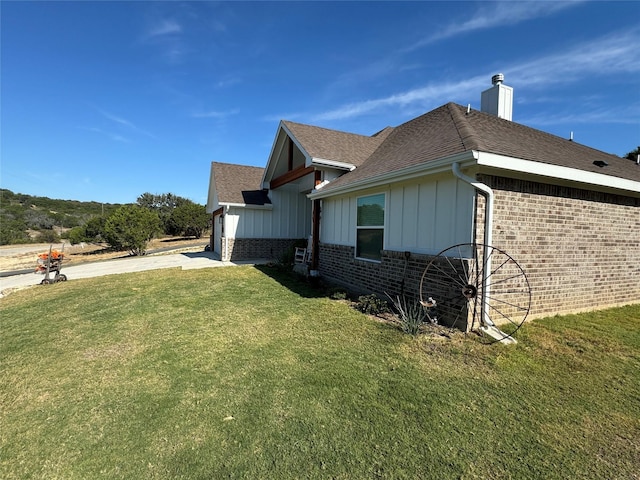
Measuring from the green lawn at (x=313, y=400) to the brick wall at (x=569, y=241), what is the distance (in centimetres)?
69

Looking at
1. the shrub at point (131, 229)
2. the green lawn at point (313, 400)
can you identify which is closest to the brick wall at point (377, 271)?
the green lawn at point (313, 400)

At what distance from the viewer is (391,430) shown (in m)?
2.73

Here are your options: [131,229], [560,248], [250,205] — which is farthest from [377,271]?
[131,229]

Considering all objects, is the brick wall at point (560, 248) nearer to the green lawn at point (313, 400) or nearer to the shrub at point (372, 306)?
the shrub at point (372, 306)

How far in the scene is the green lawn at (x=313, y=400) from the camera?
239 cm

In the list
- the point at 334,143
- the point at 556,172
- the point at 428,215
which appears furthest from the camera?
the point at 334,143

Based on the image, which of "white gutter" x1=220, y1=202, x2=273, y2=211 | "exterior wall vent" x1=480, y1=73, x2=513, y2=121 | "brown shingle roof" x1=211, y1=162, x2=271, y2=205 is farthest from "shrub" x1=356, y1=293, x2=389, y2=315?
"brown shingle roof" x1=211, y1=162, x2=271, y2=205

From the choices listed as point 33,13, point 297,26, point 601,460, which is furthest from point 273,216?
point 601,460

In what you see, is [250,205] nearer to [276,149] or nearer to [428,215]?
[276,149]

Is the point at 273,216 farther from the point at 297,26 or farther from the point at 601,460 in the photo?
the point at 601,460

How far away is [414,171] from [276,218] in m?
10.7

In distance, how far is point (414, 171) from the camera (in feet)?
18.8

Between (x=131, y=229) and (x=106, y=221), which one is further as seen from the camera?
(x=106, y=221)

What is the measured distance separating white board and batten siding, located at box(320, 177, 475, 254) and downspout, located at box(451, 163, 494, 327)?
0.19 m
